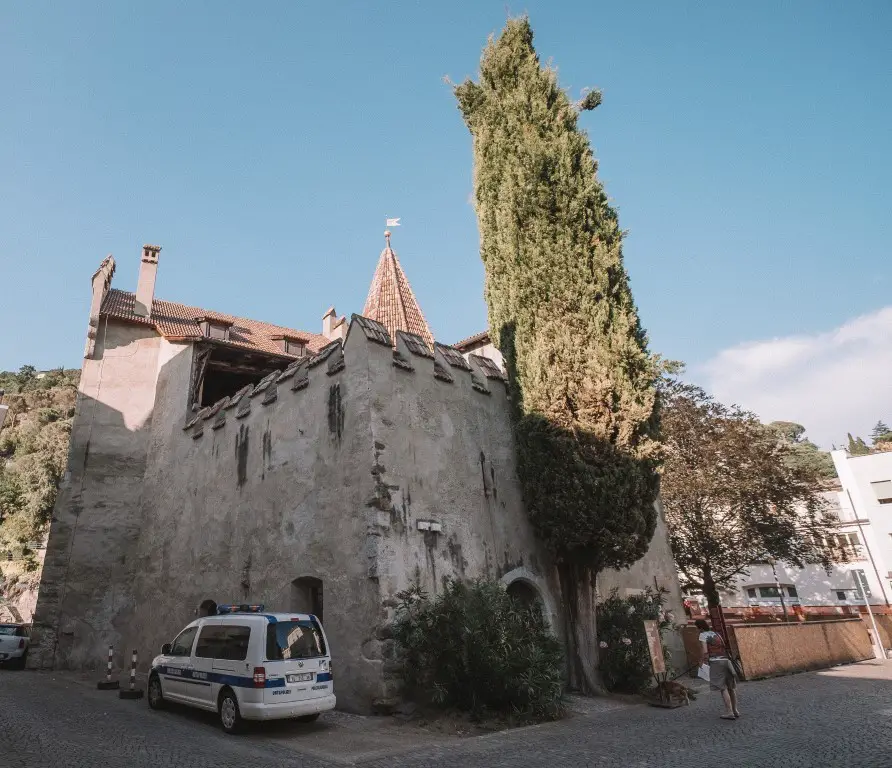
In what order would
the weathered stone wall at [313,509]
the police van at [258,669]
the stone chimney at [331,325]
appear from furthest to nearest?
the stone chimney at [331,325] → the weathered stone wall at [313,509] → the police van at [258,669]

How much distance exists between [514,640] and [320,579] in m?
3.94

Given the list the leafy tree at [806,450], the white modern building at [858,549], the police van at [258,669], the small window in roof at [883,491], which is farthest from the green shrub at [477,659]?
the leafy tree at [806,450]

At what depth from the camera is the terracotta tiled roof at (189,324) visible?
20547 millimetres

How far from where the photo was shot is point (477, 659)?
28.2 feet

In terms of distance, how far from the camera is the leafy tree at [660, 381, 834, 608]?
2214 cm

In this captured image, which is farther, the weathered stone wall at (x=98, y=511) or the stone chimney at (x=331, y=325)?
the stone chimney at (x=331, y=325)

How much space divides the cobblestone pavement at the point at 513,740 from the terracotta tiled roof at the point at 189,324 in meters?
13.0

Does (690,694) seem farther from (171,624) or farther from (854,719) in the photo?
(171,624)

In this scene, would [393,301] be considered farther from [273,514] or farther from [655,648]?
[655,648]

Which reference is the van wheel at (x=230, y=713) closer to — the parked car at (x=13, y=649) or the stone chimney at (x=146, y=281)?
the parked car at (x=13, y=649)

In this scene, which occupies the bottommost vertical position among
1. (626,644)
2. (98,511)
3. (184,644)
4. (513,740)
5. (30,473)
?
(513,740)

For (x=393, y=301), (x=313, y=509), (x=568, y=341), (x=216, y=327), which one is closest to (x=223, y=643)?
(x=313, y=509)

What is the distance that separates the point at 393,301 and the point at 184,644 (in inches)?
605

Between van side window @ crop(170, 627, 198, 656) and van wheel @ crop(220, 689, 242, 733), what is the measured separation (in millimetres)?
1435
